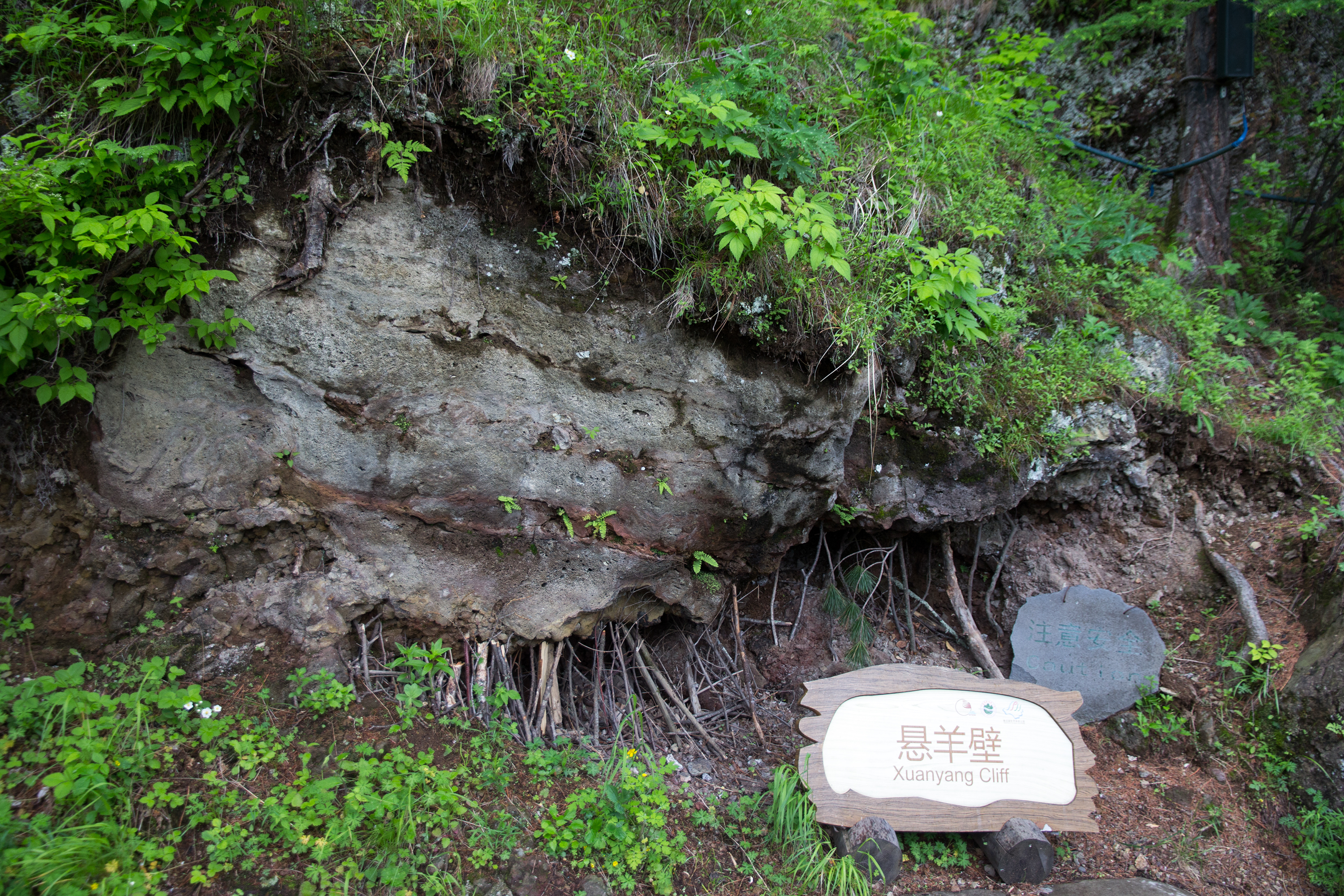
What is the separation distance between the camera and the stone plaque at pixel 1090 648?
12.9 ft

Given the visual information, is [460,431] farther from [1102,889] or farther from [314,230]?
[1102,889]

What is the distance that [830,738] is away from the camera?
296 cm

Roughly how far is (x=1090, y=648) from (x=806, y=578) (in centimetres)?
179

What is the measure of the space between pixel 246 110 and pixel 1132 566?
573 centimetres

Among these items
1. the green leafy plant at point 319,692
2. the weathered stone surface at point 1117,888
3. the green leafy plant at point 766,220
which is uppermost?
the green leafy plant at point 766,220

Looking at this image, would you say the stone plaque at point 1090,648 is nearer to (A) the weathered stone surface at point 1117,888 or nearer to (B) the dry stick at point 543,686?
(A) the weathered stone surface at point 1117,888

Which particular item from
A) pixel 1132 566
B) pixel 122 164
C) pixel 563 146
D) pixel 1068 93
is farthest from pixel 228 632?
pixel 1068 93

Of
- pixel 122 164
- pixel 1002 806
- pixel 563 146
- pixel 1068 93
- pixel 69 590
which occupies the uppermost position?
pixel 1068 93

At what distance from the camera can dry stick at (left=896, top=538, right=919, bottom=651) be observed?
430 cm

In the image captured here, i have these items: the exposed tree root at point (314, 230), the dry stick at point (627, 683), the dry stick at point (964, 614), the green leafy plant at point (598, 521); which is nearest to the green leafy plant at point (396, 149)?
the exposed tree root at point (314, 230)

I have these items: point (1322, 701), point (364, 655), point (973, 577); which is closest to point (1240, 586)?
point (1322, 701)

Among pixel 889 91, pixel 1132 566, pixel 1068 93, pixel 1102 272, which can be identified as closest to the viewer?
pixel 889 91

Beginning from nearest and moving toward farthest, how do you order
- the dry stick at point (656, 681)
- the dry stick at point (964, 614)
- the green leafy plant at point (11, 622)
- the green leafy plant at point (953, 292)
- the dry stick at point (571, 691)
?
the green leafy plant at point (11, 622) → the dry stick at point (571, 691) → the green leafy plant at point (953, 292) → the dry stick at point (656, 681) → the dry stick at point (964, 614)

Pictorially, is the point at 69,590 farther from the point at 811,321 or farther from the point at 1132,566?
the point at 1132,566
